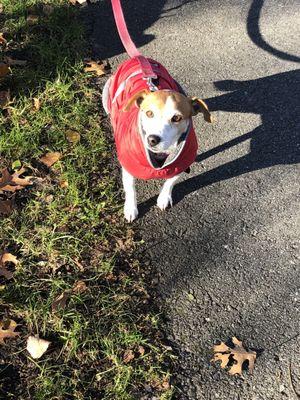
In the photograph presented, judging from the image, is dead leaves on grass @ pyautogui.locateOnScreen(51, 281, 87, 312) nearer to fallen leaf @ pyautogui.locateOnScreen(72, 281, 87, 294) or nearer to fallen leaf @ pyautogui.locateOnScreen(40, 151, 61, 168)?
fallen leaf @ pyautogui.locateOnScreen(72, 281, 87, 294)

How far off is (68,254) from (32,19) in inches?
109

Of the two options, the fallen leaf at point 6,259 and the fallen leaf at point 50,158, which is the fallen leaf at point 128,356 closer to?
the fallen leaf at point 6,259

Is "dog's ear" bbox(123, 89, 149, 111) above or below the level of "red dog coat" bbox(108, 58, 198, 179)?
above

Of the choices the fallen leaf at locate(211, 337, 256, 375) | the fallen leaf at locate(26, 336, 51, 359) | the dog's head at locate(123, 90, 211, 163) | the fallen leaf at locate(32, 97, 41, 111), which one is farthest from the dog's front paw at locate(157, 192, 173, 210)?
the fallen leaf at locate(32, 97, 41, 111)

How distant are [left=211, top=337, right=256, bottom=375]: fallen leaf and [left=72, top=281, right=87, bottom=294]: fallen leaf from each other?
93 cm

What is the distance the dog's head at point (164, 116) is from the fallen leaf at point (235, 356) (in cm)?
129

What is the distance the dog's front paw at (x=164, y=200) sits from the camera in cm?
350

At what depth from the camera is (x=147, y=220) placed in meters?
3.49

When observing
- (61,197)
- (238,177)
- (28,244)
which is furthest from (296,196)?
(28,244)

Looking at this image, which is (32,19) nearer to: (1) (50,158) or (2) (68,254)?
(1) (50,158)

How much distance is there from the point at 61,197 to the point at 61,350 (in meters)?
1.18

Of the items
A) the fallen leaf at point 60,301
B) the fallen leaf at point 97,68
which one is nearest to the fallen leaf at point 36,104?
the fallen leaf at point 97,68

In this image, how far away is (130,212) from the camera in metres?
3.44

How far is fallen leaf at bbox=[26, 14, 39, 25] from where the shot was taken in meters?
4.68
